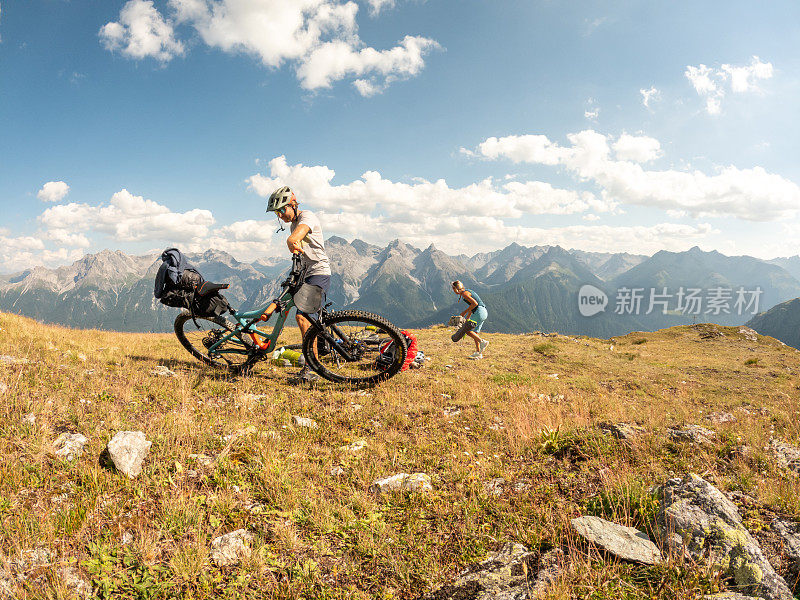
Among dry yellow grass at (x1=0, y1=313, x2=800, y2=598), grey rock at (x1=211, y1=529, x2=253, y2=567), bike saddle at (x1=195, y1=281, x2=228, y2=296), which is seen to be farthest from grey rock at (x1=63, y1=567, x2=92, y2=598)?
bike saddle at (x1=195, y1=281, x2=228, y2=296)

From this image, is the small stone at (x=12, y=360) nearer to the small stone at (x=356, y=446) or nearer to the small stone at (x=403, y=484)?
the small stone at (x=356, y=446)

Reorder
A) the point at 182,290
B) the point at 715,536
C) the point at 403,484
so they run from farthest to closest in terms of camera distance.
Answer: the point at 182,290, the point at 403,484, the point at 715,536

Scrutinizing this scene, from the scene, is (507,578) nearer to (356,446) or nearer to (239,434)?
(356,446)

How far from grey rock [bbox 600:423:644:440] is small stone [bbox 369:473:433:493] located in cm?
359

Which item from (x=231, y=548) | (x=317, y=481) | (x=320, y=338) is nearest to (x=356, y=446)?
(x=317, y=481)

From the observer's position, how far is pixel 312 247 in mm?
8062

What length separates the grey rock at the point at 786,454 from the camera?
4.72 m

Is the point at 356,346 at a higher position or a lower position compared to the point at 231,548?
higher

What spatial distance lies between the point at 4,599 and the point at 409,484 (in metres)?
3.45

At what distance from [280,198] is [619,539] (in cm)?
815

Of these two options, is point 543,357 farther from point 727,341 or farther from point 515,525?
point 727,341

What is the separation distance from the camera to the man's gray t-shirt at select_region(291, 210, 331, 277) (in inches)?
312

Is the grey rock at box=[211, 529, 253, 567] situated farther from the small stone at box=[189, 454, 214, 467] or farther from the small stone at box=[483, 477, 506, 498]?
the small stone at box=[483, 477, 506, 498]

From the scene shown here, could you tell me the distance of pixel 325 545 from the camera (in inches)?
128
